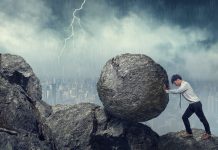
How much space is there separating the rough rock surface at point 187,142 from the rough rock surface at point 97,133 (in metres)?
0.62

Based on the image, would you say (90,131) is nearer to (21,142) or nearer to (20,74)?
(21,142)

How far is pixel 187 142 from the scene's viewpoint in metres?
17.9

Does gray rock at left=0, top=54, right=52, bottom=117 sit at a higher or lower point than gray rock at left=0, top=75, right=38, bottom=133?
higher

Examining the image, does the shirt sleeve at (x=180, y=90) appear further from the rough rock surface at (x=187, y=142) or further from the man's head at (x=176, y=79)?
the rough rock surface at (x=187, y=142)

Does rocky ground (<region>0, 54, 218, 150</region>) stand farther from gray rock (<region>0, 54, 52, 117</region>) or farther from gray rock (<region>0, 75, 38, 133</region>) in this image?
gray rock (<region>0, 54, 52, 117</region>)

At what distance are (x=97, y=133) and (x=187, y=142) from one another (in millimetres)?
5271

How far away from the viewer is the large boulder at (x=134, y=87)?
1655cm

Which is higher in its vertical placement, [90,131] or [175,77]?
[175,77]

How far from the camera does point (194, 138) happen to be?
1797 centimetres

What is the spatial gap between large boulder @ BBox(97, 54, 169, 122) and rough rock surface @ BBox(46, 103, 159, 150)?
1.47 meters

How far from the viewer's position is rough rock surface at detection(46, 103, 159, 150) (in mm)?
18422

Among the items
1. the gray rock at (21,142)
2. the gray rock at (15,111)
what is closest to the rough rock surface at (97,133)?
the gray rock at (15,111)

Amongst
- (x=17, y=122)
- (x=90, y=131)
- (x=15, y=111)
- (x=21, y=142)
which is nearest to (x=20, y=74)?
(x=90, y=131)

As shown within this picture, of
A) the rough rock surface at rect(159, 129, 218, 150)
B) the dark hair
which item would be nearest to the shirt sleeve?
the dark hair
